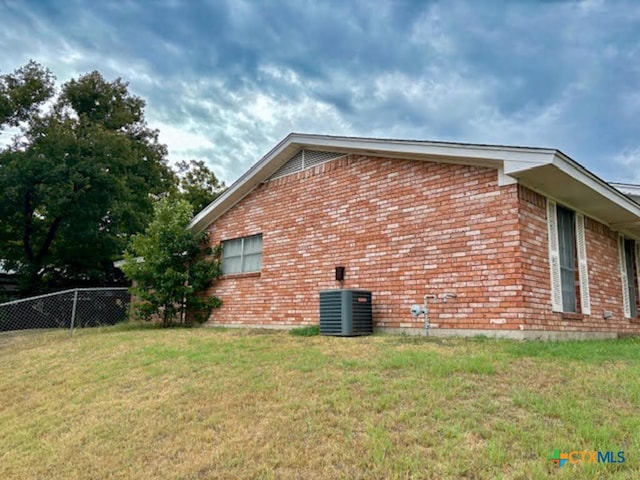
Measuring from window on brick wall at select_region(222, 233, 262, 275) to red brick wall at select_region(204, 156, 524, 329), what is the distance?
23 cm

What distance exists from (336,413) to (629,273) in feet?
31.7

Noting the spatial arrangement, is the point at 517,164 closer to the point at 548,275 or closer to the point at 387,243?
the point at 548,275

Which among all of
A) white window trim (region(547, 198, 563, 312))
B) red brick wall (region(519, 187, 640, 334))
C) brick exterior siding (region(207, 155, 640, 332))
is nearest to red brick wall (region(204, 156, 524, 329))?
brick exterior siding (region(207, 155, 640, 332))

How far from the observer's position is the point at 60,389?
6191 millimetres

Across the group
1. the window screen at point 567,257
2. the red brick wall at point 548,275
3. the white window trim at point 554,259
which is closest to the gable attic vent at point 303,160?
the red brick wall at point 548,275

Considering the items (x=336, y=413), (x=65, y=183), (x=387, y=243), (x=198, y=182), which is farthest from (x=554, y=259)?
(x=198, y=182)

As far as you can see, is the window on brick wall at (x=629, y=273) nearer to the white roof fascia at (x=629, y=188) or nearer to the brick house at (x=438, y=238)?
the brick house at (x=438, y=238)

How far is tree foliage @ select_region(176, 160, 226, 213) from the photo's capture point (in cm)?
2873

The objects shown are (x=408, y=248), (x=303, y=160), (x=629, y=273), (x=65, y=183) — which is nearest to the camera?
(x=408, y=248)

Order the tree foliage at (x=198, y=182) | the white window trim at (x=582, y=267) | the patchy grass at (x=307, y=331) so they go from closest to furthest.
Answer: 1. the white window trim at (x=582, y=267)
2. the patchy grass at (x=307, y=331)
3. the tree foliage at (x=198, y=182)

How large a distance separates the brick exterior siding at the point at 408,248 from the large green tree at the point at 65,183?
7952 mm

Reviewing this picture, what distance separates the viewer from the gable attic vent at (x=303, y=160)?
9570 mm

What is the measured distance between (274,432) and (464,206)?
4786 mm

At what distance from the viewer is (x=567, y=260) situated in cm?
798
